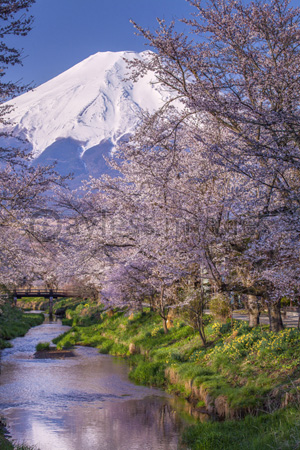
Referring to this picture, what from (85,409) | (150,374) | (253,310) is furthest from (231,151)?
(150,374)

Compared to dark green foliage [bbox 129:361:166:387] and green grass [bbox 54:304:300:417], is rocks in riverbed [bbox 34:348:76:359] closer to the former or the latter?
green grass [bbox 54:304:300:417]

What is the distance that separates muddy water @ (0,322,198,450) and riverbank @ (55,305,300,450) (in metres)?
0.73

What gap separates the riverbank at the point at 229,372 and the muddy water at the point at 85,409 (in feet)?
2.40

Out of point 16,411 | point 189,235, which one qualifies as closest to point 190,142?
point 189,235

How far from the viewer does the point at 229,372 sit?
39.9 ft

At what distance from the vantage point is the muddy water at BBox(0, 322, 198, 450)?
1029 centimetres

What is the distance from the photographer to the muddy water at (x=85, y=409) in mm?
10289

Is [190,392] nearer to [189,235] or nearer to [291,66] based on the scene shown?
[189,235]

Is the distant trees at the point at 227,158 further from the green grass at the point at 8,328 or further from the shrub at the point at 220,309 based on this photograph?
the green grass at the point at 8,328

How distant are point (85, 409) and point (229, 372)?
4202 mm

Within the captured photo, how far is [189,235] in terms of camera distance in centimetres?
1013

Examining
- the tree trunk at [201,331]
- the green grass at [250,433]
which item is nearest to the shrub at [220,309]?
the tree trunk at [201,331]

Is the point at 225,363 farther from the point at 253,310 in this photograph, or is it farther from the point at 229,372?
the point at 253,310

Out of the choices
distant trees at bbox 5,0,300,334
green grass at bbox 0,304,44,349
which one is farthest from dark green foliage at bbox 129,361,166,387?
green grass at bbox 0,304,44,349
